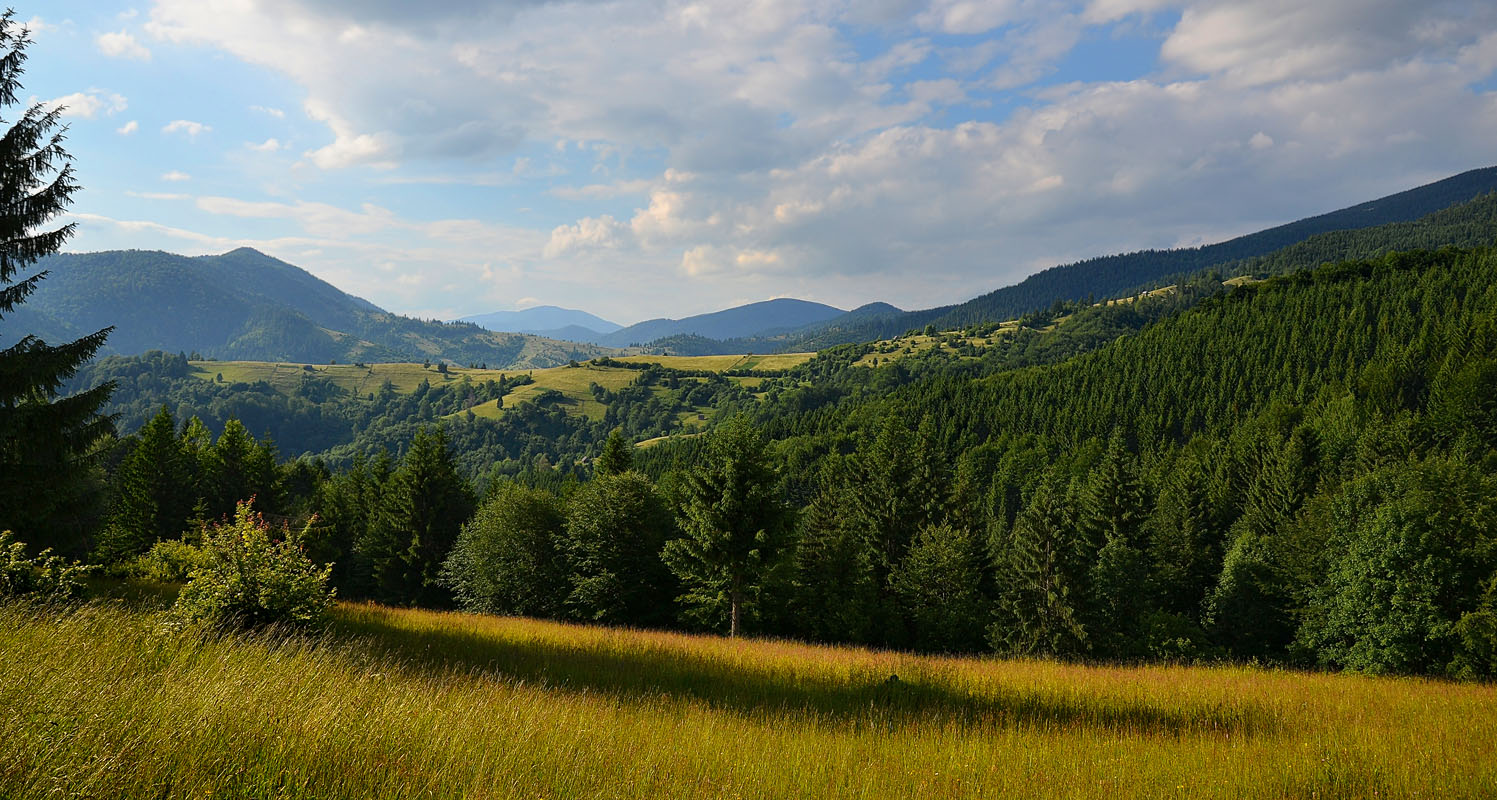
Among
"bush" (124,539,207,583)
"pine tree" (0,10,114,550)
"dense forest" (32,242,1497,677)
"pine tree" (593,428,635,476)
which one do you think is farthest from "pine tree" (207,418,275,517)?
"pine tree" (0,10,114,550)

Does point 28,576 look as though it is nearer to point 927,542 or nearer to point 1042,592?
point 927,542

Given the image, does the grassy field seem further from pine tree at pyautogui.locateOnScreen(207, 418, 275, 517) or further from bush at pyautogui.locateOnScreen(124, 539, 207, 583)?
pine tree at pyautogui.locateOnScreen(207, 418, 275, 517)

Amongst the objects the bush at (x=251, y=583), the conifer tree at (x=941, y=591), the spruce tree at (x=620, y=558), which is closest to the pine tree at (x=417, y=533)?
the spruce tree at (x=620, y=558)

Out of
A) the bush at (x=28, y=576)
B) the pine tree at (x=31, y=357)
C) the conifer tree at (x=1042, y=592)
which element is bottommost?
the conifer tree at (x=1042, y=592)

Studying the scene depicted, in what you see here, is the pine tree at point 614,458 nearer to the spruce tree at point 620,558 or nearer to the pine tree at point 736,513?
the spruce tree at point 620,558

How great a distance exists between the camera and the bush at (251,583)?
33.3 feet

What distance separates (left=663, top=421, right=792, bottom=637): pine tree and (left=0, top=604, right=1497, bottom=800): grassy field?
14328 mm

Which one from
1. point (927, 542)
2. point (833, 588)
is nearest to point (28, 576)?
point (833, 588)

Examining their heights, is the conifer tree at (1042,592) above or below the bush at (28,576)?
below

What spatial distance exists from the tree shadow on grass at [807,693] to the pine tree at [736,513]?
12.7m

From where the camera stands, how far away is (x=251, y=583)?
10602 mm

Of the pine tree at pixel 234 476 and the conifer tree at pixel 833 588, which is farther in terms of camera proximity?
the pine tree at pixel 234 476

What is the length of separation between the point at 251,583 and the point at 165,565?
1379 centimetres

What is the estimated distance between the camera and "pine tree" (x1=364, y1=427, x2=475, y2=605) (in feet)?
159
